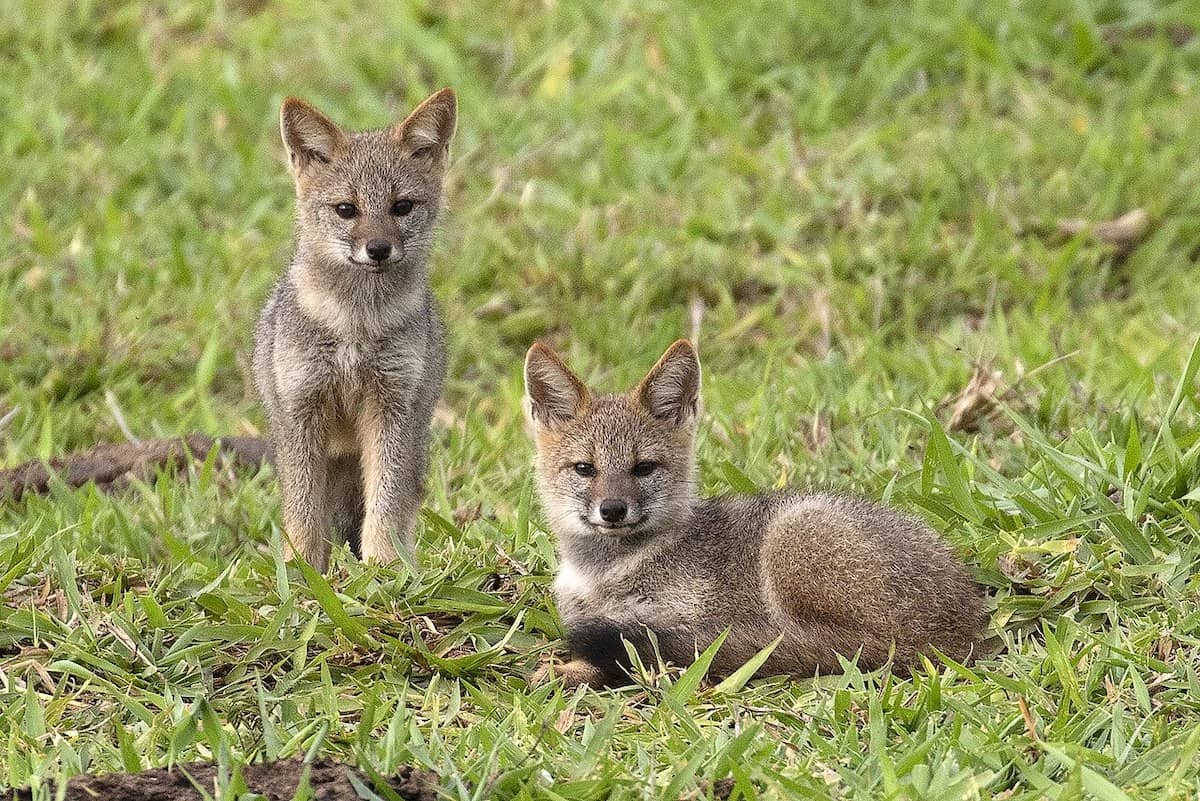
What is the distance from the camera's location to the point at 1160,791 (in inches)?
178

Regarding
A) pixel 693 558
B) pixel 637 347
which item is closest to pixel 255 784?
pixel 693 558

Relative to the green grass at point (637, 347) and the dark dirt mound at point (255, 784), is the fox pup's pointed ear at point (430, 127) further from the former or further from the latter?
the dark dirt mound at point (255, 784)

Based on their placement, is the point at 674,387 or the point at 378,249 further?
the point at 378,249

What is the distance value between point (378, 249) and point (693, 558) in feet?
5.04

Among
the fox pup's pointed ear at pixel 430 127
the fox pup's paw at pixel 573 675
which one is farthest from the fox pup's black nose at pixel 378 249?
the fox pup's paw at pixel 573 675

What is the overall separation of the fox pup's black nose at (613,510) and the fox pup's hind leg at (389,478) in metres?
0.97

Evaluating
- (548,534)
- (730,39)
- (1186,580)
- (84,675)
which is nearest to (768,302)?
(730,39)

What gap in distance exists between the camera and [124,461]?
7516 millimetres

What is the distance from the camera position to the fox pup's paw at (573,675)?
17.5 feet

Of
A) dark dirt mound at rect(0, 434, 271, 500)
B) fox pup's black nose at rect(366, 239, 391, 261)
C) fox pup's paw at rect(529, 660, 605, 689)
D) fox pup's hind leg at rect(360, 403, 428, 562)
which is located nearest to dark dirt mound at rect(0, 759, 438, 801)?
fox pup's paw at rect(529, 660, 605, 689)

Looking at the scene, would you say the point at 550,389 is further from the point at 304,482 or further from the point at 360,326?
Answer: the point at 304,482

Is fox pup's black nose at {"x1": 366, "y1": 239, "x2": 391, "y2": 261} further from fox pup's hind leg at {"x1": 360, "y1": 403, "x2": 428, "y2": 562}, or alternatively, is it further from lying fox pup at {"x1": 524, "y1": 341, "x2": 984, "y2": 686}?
lying fox pup at {"x1": 524, "y1": 341, "x2": 984, "y2": 686}

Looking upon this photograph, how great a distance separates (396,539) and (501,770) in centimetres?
151

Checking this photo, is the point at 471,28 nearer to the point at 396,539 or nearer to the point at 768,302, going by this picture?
the point at 768,302
